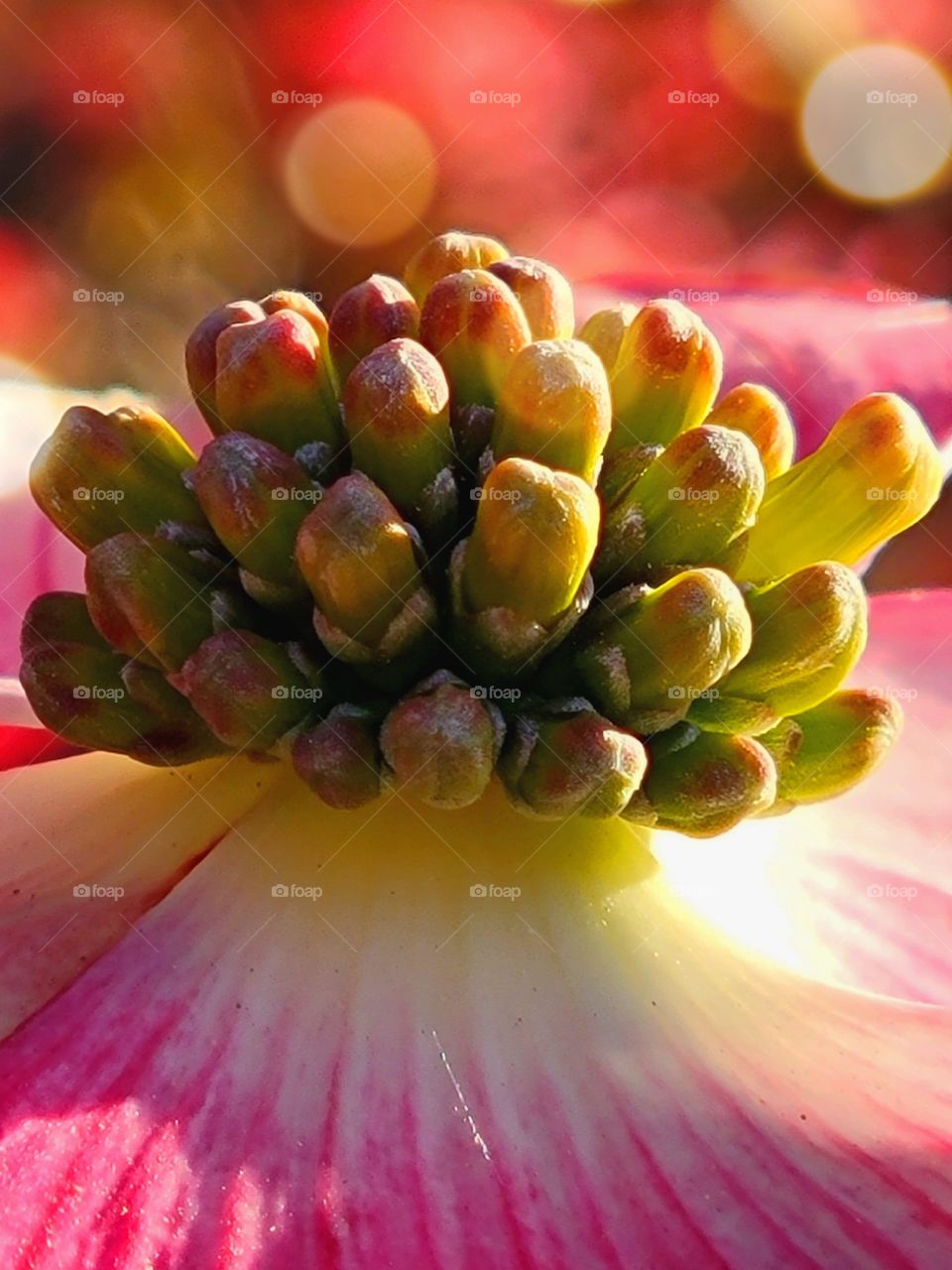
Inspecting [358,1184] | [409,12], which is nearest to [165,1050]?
[358,1184]

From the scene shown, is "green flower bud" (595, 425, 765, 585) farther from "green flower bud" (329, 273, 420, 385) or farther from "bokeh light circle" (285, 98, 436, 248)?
"bokeh light circle" (285, 98, 436, 248)

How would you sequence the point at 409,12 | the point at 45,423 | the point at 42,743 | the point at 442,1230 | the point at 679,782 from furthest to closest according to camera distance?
the point at 409,12 < the point at 45,423 < the point at 42,743 < the point at 679,782 < the point at 442,1230

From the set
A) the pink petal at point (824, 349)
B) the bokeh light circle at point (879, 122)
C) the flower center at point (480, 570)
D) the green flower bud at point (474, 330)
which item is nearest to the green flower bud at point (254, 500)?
the flower center at point (480, 570)

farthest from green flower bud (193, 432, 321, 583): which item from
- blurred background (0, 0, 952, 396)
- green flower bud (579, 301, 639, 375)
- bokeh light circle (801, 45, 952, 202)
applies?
bokeh light circle (801, 45, 952, 202)

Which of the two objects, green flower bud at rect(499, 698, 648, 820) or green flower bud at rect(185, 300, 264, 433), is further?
green flower bud at rect(185, 300, 264, 433)

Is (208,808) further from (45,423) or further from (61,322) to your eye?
(61,322)

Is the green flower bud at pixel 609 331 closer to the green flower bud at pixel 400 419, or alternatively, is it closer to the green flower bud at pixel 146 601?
the green flower bud at pixel 400 419
